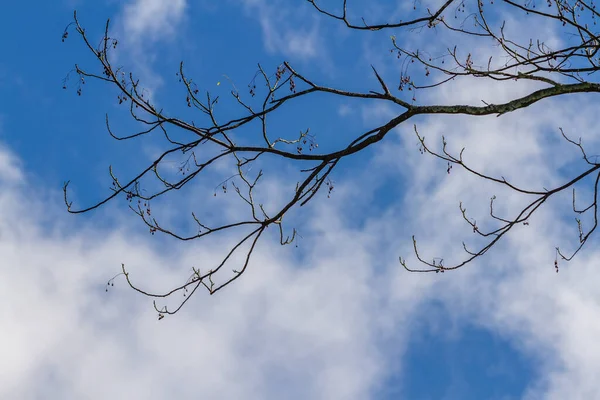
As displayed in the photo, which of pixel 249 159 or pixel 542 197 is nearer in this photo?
pixel 542 197

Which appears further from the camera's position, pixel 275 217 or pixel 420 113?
pixel 275 217

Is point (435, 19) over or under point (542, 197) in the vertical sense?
over

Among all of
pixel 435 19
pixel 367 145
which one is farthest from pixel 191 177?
pixel 435 19

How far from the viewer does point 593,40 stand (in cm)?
566

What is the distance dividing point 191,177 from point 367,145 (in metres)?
1.52

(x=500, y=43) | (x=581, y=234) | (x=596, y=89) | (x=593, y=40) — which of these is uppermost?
(x=500, y=43)

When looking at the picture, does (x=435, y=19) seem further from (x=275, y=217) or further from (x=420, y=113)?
(x=275, y=217)

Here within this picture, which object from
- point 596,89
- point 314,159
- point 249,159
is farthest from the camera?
point 249,159

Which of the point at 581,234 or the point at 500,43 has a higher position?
the point at 500,43

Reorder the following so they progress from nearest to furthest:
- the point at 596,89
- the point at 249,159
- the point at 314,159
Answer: the point at 596,89, the point at 314,159, the point at 249,159

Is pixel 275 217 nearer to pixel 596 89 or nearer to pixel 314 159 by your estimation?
pixel 314 159

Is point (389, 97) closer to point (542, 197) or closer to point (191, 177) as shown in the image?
point (542, 197)

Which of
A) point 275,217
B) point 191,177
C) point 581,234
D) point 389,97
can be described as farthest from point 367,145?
point 581,234

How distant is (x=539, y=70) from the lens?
5664mm
